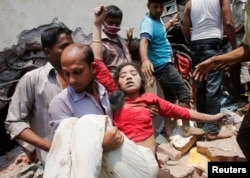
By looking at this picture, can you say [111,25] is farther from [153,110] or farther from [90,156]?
[90,156]

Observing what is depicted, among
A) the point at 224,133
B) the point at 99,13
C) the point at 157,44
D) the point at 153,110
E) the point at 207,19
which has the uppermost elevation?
the point at 99,13

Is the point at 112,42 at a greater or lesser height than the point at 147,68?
greater

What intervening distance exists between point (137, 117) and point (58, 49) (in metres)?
0.68

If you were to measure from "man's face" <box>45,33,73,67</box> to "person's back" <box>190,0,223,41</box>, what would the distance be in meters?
2.11

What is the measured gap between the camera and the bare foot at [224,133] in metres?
4.00

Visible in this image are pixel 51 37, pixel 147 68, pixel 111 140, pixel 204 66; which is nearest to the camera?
pixel 111 140

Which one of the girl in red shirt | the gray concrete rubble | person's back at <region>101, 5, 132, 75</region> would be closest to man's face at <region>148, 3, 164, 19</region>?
person's back at <region>101, 5, 132, 75</region>

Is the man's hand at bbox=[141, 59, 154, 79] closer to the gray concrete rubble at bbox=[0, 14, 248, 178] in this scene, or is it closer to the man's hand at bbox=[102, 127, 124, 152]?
the gray concrete rubble at bbox=[0, 14, 248, 178]

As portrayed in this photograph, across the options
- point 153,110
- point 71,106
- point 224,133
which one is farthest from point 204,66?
point 224,133

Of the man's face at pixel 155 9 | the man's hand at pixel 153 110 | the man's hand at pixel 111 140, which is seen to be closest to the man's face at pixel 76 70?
the man's hand at pixel 111 140

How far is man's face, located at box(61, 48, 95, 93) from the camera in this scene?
2016mm

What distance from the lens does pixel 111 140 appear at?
186 cm

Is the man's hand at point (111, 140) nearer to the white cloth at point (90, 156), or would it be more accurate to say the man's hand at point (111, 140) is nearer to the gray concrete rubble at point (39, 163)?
the white cloth at point (90, 156)

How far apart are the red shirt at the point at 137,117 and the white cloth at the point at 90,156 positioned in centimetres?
30
